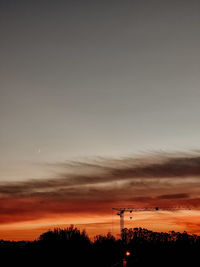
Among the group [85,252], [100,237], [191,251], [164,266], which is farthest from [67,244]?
[191,251]

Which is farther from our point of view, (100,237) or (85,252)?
(100,237)

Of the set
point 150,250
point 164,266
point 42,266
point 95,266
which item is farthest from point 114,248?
point 150,250

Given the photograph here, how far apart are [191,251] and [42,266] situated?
13626 centimetres

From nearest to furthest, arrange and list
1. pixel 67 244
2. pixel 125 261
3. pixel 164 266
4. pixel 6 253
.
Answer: pixel 125 261 → pixel 6 253 → pixel 164 266 → pixel 67 244

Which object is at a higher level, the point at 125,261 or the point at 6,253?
the point at 125,261

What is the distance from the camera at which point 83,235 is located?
4843 inches

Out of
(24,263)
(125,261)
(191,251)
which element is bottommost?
(191,251)

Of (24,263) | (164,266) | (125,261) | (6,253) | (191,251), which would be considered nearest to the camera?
(125,261)

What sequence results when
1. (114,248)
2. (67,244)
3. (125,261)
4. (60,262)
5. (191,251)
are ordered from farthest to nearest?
(191,251), (114,248), (67,244), (60,262), (125,261)

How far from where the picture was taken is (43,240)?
117 m

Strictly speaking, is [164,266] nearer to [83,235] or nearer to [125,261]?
[83,235]

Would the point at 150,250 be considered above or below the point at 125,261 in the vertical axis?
below

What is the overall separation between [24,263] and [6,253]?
1585 cm

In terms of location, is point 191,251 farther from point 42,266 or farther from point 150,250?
point 42,266
